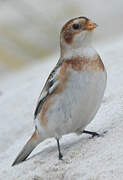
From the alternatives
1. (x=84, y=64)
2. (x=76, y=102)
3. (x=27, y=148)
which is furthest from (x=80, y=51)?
(x=27, y=148)

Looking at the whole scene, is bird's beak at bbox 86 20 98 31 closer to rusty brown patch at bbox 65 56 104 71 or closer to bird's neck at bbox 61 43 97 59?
bird's neck at bbox 61 43 97 59

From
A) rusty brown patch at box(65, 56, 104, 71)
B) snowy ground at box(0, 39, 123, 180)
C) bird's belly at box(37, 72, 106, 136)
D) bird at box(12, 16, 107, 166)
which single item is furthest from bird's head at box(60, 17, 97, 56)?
snowy ground at box(0, 39, 123, 180)

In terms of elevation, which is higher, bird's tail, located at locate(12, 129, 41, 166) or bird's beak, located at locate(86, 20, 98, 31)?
bird's beak, located at locate(86, 20, 98, 31)

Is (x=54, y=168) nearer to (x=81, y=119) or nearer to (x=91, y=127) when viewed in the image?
(x=81, y=119)

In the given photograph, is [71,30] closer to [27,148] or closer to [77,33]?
[77,33]

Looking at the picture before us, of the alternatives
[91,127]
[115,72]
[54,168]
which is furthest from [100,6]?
[54,168]
